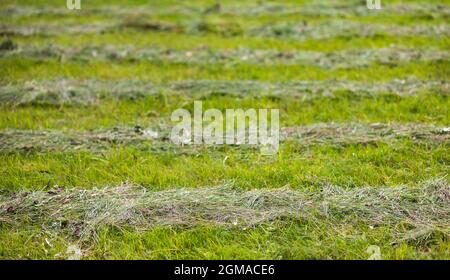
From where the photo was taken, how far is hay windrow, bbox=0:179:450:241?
14.9 ft

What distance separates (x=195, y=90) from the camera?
808 centimetres

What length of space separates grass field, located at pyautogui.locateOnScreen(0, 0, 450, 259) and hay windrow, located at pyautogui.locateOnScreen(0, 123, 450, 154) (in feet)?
0.08

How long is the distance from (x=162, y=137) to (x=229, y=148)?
0.93 m

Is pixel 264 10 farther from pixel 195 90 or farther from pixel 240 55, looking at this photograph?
pixel 195 90

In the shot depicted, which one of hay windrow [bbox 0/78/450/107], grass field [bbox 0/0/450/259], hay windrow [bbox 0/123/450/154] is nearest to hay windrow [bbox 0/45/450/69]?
grass field [bbox 0/0/450/259]

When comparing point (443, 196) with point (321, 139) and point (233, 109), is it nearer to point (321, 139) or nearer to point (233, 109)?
point (321, 139)

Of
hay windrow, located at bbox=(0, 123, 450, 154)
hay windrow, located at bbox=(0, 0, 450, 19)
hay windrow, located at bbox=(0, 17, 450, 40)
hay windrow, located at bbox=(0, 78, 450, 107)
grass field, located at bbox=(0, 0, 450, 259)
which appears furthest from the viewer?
hay windrow, located at bbox=(0, 0, 450, 19)

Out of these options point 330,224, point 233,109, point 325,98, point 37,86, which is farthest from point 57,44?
point 330,224

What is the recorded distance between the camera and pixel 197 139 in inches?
252

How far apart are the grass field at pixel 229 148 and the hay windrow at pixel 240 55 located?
5 cm

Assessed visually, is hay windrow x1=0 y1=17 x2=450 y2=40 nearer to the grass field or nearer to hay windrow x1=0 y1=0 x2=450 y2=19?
the grass field

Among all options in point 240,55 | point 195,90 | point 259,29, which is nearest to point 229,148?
point 195,90

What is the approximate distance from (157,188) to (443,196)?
285cm

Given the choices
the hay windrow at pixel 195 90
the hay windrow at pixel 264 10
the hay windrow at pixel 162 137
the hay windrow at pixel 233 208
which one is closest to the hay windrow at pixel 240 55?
the hay windrow at pixel 195 90
